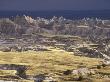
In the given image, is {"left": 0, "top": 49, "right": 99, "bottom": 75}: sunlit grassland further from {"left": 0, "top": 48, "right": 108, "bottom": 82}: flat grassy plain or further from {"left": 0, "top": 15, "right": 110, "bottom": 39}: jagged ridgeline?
{"left": 0, "top": 15, "right": 110, "bottom": 39}: jagged ridgeline

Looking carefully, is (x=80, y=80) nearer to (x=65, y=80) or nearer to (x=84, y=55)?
(x=65, y=80)

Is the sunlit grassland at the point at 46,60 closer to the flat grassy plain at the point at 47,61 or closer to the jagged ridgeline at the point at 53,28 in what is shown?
the flat grassy plain at the point at 47,61

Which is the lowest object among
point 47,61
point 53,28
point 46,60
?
point 47,61

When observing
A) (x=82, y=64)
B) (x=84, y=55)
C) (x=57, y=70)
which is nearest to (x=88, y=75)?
(x=57, y=70)

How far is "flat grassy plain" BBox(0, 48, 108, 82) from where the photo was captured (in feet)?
314

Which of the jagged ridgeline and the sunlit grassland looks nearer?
the sunlit grassland

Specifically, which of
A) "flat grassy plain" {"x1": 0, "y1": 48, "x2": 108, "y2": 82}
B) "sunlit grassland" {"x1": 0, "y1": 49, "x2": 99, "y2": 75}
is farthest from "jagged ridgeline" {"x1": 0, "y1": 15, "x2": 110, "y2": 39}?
"sunlit grassland" {"x1": 0, "y1": 49, "x2": 99, "y2": 75}

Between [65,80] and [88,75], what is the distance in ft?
17.4

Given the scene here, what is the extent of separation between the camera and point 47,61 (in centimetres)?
11056

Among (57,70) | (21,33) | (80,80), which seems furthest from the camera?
(21,33)

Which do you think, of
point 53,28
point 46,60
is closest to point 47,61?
point 46,60

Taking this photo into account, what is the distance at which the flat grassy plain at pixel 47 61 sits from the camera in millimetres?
95569

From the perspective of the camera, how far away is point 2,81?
8356cm

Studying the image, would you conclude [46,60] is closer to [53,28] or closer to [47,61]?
[47,61]
